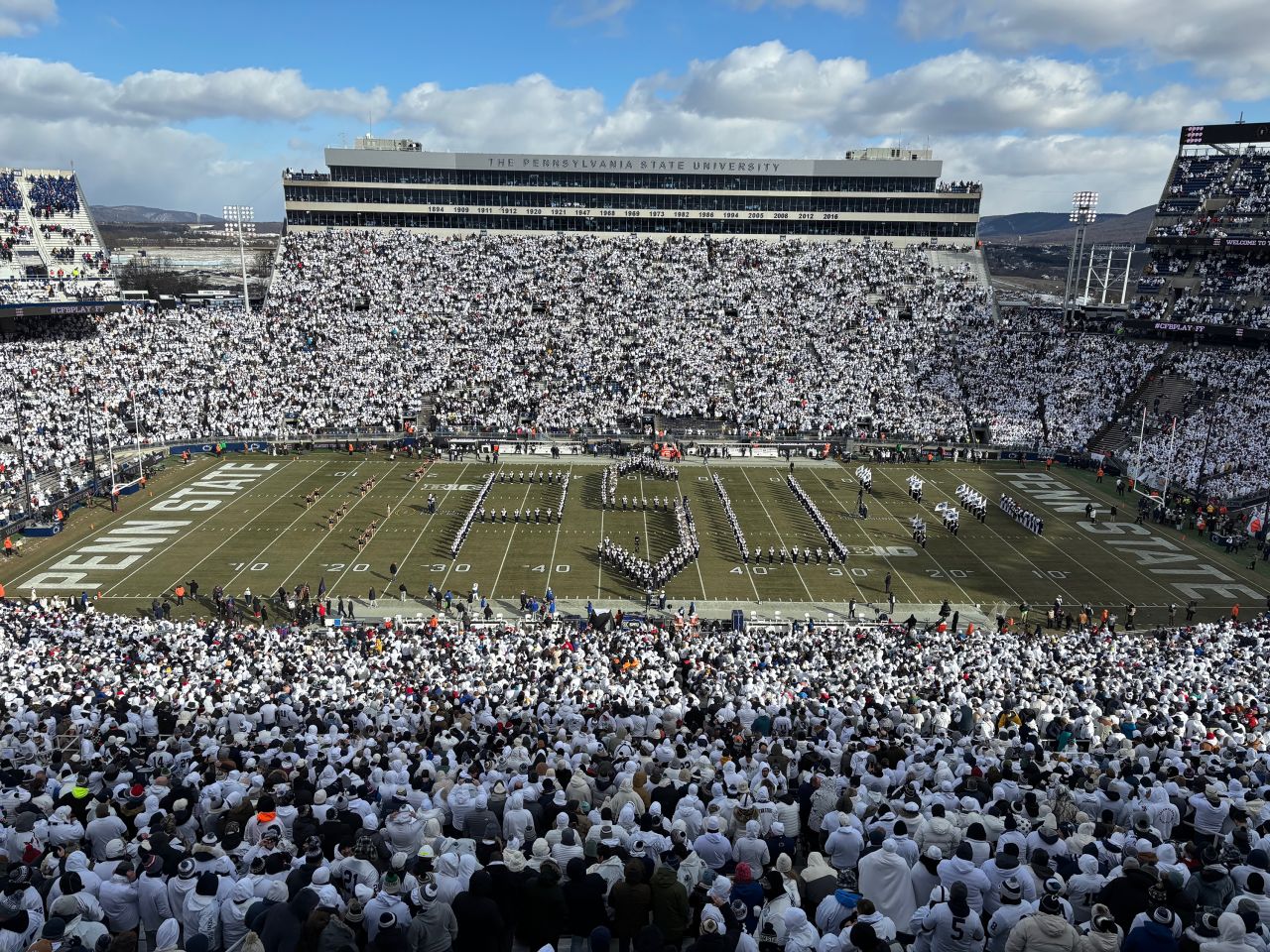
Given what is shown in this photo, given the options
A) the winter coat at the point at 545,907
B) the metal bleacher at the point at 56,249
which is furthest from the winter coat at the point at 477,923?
the metal bleacher at the point at 56,249

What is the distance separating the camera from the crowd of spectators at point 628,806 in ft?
24.1

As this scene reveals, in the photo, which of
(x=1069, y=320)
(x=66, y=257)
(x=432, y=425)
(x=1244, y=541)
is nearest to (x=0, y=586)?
(x=432, y=425)

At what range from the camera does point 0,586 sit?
29.2 meters

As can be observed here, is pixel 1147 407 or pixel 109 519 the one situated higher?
pixel 1147 407

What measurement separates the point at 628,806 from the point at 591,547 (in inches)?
988

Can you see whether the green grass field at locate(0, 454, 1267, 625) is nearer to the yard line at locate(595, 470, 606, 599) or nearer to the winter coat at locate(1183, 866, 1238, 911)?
the yard line at locate(595, 470, 606, 599)

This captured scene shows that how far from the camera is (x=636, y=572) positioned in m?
30.8

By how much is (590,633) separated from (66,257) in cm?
5576

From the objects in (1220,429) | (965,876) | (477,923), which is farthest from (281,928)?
(1220,429)

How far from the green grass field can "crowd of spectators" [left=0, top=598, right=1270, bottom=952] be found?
10.7m

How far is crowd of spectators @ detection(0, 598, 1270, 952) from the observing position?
7340 mm

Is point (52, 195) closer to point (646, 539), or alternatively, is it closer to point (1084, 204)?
point (646, 539)

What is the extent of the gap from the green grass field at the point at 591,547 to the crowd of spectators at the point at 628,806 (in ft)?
35.1

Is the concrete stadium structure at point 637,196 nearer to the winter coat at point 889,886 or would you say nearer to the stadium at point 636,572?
the stadium at point 636,572
